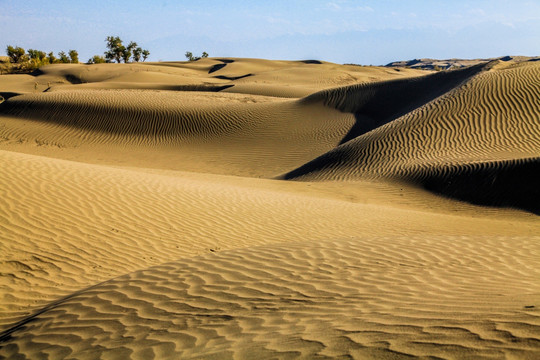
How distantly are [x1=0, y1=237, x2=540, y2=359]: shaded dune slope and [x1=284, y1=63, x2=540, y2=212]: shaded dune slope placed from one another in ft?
21.9

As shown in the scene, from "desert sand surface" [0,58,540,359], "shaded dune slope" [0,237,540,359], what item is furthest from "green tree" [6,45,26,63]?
"shaded dune slope" [0,237,540,359]

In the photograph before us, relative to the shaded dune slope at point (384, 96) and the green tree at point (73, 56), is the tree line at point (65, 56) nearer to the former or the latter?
the green tree at point (73, 56)

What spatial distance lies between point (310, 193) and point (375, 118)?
13.0 m

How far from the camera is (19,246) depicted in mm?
6418

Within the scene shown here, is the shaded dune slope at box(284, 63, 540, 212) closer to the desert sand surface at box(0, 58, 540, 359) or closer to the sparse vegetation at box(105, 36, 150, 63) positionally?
the desert sand surface at box(0, 58, 540, 359)

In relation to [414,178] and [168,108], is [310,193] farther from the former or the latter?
[168,108]

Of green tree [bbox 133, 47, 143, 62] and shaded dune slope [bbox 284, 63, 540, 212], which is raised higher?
green tree [bbox 133, 47, 143, 62]

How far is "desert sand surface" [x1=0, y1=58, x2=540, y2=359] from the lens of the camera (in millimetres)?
→ 3184

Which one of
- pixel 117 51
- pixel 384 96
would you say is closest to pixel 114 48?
pixel 117 51

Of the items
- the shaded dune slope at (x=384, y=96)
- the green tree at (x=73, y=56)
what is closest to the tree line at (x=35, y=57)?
the green tree at (x=73, y=56)

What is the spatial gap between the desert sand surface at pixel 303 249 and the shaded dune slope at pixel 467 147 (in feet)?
0.20

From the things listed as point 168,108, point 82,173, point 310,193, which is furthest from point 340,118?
point 82,173

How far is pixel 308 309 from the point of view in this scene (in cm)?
394

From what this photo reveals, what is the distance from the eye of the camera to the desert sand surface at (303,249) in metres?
3.18
